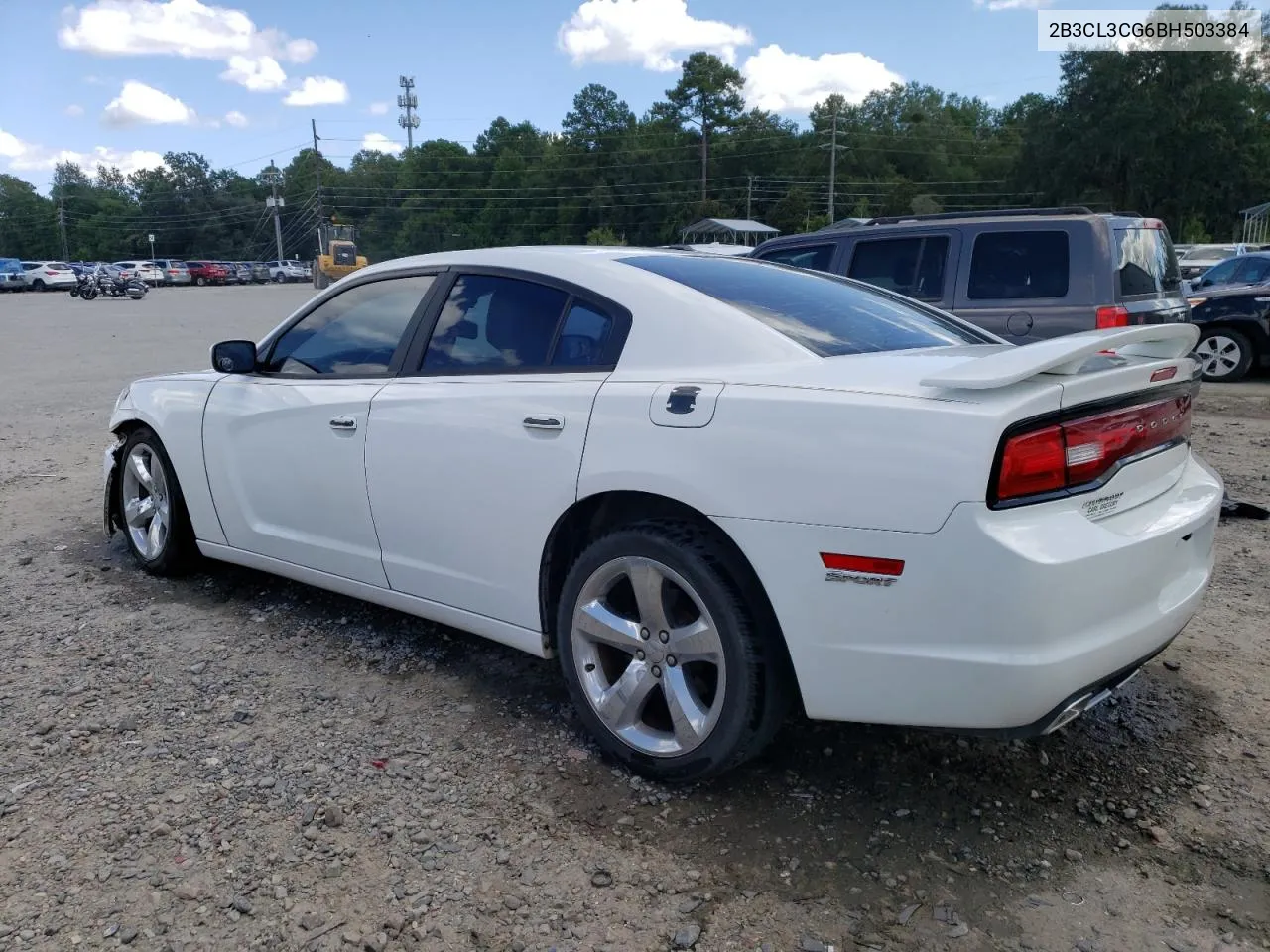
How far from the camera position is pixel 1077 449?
7.52 ft

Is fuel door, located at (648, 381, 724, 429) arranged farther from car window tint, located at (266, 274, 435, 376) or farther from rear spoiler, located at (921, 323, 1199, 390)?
car window tint, located at (266, 274, 435, 376)

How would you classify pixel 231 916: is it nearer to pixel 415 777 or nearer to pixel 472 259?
pixel 415 777

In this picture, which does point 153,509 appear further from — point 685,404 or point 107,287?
point 107,287

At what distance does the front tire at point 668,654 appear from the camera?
2.52 meters

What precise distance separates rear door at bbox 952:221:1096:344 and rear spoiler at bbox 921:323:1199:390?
14.9 feet

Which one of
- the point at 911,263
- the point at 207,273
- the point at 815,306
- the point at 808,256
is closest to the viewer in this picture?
the point at 815,306

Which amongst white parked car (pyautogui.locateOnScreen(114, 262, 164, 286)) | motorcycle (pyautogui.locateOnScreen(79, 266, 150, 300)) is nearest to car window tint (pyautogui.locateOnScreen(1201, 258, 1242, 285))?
motorcycle (pyautogui.locateOnScreen(79, 266, 150, 300))

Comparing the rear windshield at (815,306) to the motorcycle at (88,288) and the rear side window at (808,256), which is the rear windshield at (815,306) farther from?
the motorcycle at (88,288)

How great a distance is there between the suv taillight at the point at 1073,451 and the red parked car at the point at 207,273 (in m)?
69.9

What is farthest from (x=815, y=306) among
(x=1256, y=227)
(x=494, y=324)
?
(x=1256, y=227)

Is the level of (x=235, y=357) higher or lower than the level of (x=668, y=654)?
higher

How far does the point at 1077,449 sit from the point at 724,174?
87.8 meters

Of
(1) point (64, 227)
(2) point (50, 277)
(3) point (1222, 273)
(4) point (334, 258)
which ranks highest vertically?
(1) point (64, 227)

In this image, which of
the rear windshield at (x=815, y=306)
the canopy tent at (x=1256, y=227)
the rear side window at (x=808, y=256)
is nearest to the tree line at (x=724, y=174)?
the canopy tent at (x=1256, y=227)
